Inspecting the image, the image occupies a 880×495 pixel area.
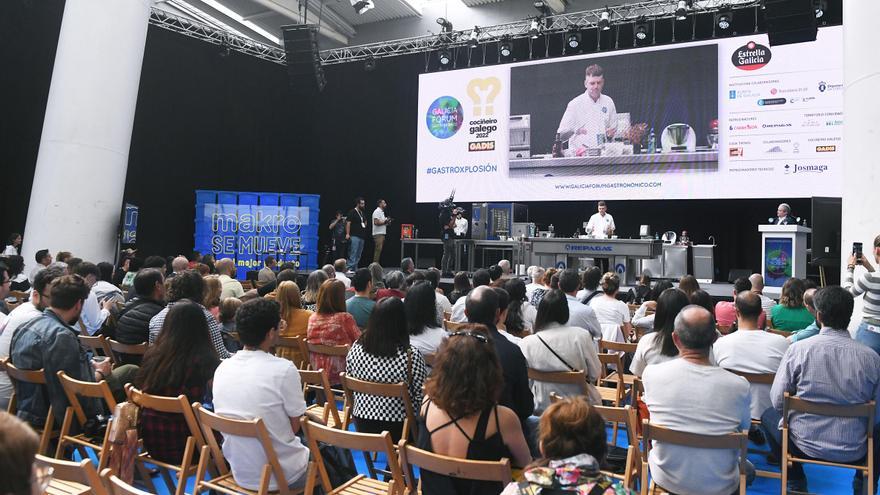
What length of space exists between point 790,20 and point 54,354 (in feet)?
27.5

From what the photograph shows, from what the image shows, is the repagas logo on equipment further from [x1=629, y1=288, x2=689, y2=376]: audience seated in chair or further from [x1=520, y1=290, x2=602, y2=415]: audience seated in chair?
[x1=520, y1=290, x2=602, y2=415]: audience seated in chair

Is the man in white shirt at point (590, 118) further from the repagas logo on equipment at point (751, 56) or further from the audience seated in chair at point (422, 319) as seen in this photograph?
the audience seated in chair at point (422, 319)

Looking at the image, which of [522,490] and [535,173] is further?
[535,173]

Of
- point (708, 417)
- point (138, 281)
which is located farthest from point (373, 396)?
point (138, 281)

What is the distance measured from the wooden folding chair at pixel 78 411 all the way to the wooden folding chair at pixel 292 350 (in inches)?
50.9

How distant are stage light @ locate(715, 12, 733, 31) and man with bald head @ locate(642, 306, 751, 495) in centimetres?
932

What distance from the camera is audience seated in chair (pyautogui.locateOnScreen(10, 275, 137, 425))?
281 cm

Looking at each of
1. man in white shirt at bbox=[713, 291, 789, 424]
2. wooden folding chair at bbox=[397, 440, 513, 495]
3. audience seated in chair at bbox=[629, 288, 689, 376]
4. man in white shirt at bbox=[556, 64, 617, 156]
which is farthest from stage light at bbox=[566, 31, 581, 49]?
wooden folding chair at bbox=[397, 440, 513, 495]

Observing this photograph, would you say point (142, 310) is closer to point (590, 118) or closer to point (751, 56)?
point (590, 118)

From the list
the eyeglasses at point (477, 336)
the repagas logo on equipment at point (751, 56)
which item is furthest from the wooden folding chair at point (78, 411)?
the repagas logo on equipment at point (751, 56)

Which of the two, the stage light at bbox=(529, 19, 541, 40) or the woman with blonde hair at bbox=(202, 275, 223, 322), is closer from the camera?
the woman with blonde hair at bbox=(202, 275, 223, 322)

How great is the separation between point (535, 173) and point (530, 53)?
93.4 inches

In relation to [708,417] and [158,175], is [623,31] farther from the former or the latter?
[708,417]

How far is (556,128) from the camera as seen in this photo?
11.5 m
